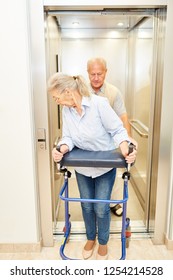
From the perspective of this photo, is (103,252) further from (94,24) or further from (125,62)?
(94,24)

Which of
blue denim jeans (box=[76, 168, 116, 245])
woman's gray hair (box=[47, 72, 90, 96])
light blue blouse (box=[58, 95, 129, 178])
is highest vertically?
woman's gray hair (box=[47, 72, 90, 96])

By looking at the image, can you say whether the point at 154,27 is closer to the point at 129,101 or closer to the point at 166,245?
the point at 129,101

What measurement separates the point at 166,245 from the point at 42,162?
1.26 metres

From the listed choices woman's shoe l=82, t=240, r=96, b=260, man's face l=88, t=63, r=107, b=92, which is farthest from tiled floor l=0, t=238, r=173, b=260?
man's face l=88, t=63, r=107, b=92

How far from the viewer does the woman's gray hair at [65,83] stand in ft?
5.25

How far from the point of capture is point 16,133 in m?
1.93

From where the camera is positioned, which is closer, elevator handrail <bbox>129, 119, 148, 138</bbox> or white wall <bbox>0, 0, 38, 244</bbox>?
white wall <bbox>0, 0, 38, 244</bbox>

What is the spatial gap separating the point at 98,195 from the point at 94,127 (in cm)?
51

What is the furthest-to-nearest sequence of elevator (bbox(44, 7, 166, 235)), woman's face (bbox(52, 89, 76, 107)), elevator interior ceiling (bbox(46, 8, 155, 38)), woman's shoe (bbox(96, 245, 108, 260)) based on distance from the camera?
elevator interior ceiling (bbox(46, 8, 155, 38))
elevator (bbox(44, 7, 166, 235))
woman's shoe (bbox(96, 245, 108, 260))
woman's face (bbox(52, 89, 76, 107))

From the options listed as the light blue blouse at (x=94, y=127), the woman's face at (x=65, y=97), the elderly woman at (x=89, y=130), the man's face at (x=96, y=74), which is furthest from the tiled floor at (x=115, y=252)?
the man's face at (x=96, y=74)

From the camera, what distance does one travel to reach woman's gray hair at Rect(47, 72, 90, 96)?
1.60m

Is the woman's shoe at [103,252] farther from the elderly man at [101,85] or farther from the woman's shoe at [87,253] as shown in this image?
the elderly man at [101,85]

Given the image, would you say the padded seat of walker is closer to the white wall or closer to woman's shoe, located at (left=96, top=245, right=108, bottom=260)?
the white wall

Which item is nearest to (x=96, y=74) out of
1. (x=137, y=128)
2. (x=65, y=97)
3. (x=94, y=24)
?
(x=65, y=97)
